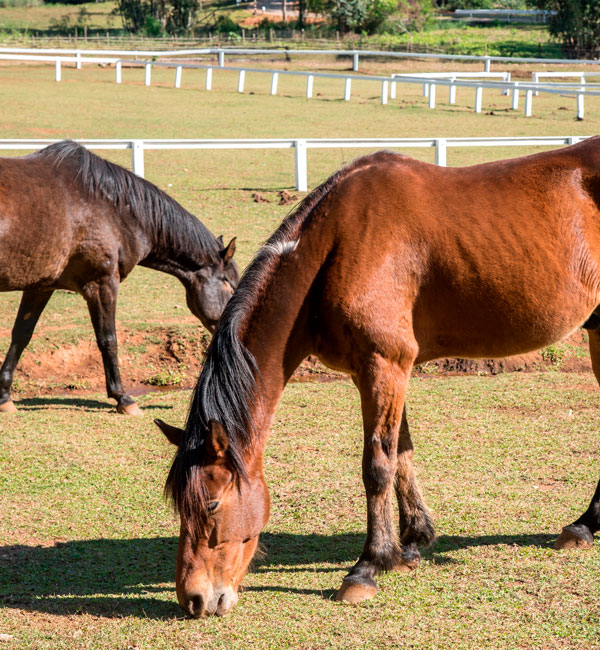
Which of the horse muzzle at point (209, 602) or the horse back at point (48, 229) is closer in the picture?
the horse muzzle at point (209, 602)

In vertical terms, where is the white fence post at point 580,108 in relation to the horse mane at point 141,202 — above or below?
above

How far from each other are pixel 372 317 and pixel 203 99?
27.2m

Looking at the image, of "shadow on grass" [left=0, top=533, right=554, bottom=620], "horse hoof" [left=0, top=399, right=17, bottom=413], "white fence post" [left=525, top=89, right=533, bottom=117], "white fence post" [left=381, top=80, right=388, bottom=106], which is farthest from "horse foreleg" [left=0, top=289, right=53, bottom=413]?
"white fence post" [left=381, top=80, right=388, bottom=106]

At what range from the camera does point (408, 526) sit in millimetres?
4852

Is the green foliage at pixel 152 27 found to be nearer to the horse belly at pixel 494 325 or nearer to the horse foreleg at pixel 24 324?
the horse foreleg at pixel 24 324

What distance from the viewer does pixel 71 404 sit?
25.9ft

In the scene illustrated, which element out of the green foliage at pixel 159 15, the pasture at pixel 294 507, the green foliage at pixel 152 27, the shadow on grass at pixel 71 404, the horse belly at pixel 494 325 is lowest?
the shadow on grass at pixel 71 404

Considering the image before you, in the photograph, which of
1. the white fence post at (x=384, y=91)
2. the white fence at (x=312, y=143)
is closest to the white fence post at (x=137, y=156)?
the white fence at (x=312, y=143)

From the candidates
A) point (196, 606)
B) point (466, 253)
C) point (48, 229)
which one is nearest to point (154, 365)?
point (48, 229)

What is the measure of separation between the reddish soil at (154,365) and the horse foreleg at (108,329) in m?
0.81

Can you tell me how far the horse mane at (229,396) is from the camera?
3947 mm

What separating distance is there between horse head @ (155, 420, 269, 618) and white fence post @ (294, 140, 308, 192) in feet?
39.8

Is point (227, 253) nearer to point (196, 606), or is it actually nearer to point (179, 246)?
point (179, 246)

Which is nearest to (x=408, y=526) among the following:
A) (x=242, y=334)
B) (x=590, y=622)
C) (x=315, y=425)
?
(x=590, y=622)
